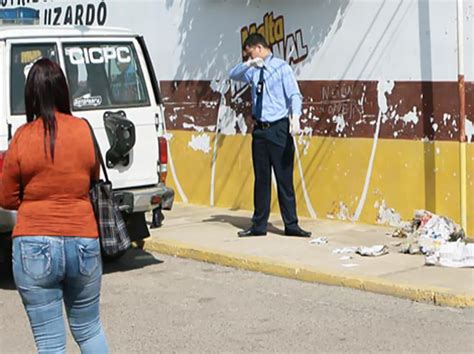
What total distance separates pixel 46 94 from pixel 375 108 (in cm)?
598

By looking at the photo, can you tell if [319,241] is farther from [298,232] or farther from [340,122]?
[340,122]

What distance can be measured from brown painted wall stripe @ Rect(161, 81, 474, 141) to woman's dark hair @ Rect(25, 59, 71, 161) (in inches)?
219

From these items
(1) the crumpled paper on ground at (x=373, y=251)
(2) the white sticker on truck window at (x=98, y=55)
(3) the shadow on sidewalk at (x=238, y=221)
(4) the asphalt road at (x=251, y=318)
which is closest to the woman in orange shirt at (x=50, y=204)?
(4) the asphalt road at (x=251, y=318)

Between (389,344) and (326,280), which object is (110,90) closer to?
(326,280)

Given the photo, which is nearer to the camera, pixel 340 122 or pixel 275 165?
pixel 275 165

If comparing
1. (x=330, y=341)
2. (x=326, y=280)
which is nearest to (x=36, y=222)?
(x=330, y=341)

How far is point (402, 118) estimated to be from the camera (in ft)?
31.9

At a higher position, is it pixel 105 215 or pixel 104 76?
pixel 104 76

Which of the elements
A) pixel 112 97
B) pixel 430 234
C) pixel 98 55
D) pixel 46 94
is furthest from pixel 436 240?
pixel 46 94

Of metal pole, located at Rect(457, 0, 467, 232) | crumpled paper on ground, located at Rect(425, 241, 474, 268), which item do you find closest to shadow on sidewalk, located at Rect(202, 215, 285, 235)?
metal pole, located at Rect(457, 0, 467, 232)

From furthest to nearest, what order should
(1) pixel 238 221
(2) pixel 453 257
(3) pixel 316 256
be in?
(1) pixel 238 221
(3) pixel 316 256
(2) pixel 453 257

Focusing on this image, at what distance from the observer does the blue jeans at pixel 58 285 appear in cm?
442

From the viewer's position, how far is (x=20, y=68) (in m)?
8.09

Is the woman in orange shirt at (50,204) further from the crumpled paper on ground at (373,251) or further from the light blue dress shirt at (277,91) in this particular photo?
the light blue dress shirt at (277,91)
